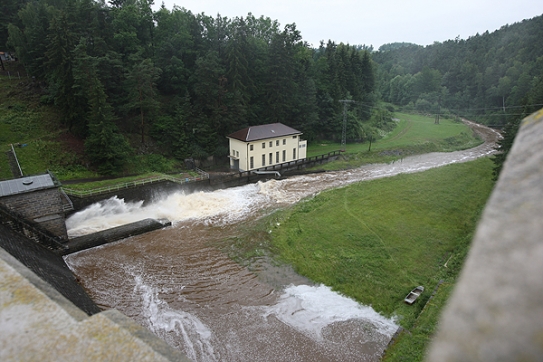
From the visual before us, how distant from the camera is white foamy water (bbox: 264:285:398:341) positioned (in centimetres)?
1097

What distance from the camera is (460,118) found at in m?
61.1

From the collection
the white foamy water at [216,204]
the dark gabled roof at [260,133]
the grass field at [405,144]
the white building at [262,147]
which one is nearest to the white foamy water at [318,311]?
the white foamy water at [216,204]

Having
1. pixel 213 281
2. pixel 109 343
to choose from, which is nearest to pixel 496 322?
pixel 109 343

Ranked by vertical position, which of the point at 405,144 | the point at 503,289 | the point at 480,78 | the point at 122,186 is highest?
the point at 503,289

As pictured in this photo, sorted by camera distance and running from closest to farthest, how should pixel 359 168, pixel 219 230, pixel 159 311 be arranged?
pixel 159 311
pixel 219 230
pixel 359 168

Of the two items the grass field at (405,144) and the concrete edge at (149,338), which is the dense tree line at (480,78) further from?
the concrete edge at (149,338)

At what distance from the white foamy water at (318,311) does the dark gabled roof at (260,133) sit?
1651 cm

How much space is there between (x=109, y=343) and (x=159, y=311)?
9.26 metres

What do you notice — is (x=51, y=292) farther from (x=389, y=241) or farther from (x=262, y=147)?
(x=262, y=147)

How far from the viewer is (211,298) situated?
12484 mm

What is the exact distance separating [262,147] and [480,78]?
2218 inches

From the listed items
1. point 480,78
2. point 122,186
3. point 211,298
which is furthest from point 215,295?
point 480,78

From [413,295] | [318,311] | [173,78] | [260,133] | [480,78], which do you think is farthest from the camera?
[480,78]

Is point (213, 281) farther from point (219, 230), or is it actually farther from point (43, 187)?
point (43, 187)
